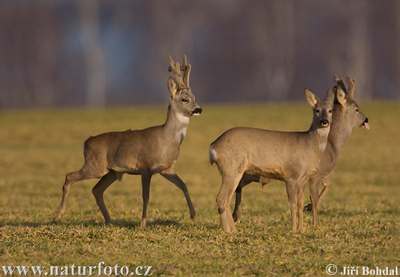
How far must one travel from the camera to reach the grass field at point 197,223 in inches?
428

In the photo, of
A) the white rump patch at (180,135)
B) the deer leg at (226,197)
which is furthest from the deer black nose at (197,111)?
the deer leg at (226,197)

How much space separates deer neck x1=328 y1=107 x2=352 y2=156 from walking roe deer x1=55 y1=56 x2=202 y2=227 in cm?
203

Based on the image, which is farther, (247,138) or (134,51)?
(134,51)

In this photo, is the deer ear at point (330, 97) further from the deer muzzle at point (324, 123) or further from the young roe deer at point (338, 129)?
the deer muzzle at point (324, 123)

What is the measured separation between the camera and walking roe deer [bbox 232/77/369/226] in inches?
548

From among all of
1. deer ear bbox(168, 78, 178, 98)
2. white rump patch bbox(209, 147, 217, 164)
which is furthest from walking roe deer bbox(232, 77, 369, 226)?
deer ear bbox(168, 78, 178, 98)

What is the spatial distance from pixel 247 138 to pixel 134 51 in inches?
2689

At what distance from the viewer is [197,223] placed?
1441 centimetres

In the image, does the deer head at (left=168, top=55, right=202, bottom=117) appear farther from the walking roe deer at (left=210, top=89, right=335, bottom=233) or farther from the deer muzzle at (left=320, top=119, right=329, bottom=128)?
the deer muzzle at (left=320, top=119, right=329, bottom=128)

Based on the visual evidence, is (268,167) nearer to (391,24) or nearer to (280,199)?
(280,199)

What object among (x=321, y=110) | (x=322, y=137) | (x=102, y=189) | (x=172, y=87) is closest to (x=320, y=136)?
(x=322, y=137)

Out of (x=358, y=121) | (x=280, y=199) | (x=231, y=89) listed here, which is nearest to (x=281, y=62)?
(x=231, y=89)

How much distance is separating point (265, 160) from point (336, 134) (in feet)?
6.40

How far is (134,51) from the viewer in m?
80.6
